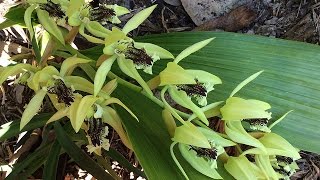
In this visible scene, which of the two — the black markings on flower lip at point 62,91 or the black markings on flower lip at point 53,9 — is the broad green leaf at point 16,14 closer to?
the black markings on flower lip at point 53,9

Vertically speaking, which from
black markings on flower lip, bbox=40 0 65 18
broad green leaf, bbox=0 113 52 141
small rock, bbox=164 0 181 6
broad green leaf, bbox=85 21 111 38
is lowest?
broad green leaf, bbox=0 113 52 141

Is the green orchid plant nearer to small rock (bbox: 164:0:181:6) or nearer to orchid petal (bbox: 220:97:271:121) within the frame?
orchid petal (bbox: 220:97:271:121)

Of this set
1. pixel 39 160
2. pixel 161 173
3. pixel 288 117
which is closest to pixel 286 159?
pixel 288 117

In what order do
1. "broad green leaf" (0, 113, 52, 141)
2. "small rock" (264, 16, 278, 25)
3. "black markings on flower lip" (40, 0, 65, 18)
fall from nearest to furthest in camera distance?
"black markings on flower lip" (40, 0, 65, 18)
"broad green leaf" (0, 113, 52, 141)
"small rock" (264, 16, 278, 25)

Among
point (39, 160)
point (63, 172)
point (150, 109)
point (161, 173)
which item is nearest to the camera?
point (161, 173)

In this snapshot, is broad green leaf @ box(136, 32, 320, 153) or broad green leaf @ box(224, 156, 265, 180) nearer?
broad green leaf @ box(224, 156, 265, 180)

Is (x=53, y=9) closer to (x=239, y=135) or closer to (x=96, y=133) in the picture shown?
(x=96, y=133)

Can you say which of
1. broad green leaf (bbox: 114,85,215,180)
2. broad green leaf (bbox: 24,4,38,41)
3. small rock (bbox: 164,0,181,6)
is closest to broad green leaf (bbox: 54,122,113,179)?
broad green leaf (bbox: 114,85,215,180)

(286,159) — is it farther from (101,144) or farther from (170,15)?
(170,15)
